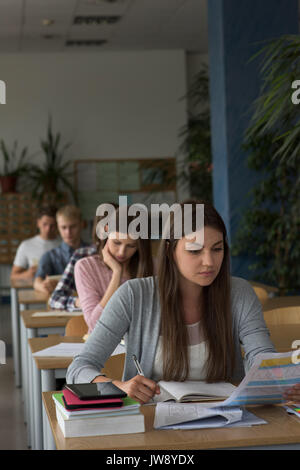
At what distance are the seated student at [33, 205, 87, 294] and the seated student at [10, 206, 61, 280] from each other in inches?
37.2

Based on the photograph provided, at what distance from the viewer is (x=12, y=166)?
10359mm

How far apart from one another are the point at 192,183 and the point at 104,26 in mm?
2291

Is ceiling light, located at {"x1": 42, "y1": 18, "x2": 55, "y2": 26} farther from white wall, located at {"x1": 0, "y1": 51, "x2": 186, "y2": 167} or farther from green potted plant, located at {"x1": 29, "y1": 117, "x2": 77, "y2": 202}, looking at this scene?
green potted plant, located at {"x1": 29, "y1": 117, "x2": 77, "y2": 202}

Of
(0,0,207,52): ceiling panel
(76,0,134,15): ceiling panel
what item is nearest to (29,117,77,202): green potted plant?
(0,0,207,52): ceiling panel

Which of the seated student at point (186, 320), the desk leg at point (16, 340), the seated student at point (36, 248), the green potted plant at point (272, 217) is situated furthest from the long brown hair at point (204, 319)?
the seated student at point (36, 248)

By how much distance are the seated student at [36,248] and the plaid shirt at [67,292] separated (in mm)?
1719

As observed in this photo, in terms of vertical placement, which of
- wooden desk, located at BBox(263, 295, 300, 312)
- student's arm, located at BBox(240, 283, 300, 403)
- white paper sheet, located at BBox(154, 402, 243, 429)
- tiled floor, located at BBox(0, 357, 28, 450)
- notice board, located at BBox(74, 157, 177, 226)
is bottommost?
tiled floor, located at BBox(0, 357, 28, 450)

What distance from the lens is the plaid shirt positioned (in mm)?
4246

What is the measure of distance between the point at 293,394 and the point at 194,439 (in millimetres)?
404

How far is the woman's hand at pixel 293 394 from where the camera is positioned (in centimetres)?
184

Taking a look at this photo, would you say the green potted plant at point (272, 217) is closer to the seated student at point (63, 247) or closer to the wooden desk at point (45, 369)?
the seated student at point (63, 247)

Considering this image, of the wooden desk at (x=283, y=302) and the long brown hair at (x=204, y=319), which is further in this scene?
the wooden desk at (x=283, y=302)
